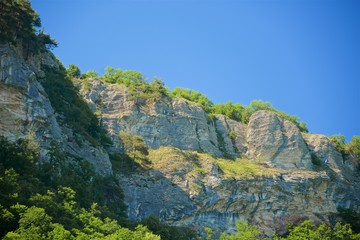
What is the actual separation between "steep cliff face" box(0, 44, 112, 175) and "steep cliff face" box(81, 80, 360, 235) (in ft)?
21.6

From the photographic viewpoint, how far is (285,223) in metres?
56.2

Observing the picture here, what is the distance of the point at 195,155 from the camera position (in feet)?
193

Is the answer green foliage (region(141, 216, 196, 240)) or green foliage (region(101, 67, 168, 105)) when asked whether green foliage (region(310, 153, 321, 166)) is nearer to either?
green foliage (region(101, 67, 168, 105))

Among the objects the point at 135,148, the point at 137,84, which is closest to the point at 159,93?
the point at 137,84

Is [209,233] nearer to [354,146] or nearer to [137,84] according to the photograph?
[137,84]

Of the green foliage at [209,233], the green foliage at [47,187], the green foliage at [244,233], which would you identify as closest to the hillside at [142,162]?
the green foliage at [47,187]

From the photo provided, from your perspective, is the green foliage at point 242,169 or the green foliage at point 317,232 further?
the green foliage at point 242,169

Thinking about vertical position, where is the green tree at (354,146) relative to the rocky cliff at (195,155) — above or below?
above

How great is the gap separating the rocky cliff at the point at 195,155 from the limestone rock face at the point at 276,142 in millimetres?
119

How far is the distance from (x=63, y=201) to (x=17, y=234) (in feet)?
26.7

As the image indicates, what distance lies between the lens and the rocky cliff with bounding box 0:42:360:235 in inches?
1825

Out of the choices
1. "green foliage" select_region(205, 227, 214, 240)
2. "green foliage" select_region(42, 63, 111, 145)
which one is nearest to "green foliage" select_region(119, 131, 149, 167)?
"green foliage" select_region(42, 63, 111, 145)

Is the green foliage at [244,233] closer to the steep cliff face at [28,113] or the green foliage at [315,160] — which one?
the steep cliff face at [28,113]

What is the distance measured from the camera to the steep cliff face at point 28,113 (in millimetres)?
43250
